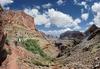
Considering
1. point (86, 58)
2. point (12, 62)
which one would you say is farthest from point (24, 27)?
point (12, 62)

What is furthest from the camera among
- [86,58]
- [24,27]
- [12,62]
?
[24,27]

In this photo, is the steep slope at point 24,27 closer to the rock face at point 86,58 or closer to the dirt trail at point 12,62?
the rock face at point 86,58

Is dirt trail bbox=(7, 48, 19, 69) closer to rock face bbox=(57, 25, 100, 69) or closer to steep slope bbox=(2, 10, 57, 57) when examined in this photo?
rock face bbox=(57, 25, 100, 69)

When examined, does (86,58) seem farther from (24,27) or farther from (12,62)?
(24,27)

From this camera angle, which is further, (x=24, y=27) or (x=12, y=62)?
(x=24, y=27)

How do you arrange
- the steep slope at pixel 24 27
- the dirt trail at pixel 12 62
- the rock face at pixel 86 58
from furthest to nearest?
the steep slope at pixel 24 27
the rock face at pixel 86 58
the dirt trail at pixel 12 62

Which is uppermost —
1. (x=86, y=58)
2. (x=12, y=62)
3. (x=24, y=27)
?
(x=24, y=27)

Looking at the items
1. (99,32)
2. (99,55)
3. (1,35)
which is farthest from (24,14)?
(1,35)

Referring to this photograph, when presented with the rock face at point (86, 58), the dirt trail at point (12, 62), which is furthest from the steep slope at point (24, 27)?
the dirt trail at point (12, 62)

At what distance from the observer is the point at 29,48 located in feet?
197

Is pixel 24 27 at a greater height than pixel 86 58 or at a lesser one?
greater

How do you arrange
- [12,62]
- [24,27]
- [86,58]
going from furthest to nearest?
[24,27], [86,58], [12,62]

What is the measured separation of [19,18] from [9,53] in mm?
58293

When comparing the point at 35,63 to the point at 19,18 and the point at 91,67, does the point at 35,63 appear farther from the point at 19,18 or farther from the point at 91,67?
the point at 19,18
